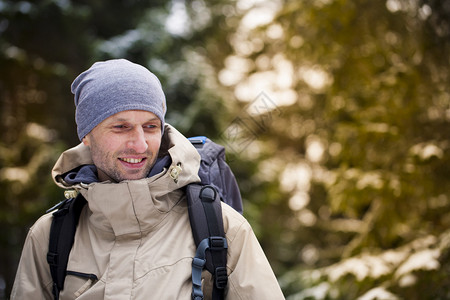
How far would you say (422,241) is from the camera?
163 inches

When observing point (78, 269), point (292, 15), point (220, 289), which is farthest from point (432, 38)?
point (78, 269)

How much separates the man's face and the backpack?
0.77 ft

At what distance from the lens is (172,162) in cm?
192

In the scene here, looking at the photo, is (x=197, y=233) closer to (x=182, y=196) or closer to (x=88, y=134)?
(x=182, y=196)

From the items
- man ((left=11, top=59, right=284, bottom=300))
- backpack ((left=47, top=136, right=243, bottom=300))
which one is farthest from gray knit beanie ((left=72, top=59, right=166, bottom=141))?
backpack ((left=47, top=136, right=243, bottom=300))

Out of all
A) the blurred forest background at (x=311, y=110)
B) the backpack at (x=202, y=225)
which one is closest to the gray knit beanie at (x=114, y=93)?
the backpack at (x=202, y=225)

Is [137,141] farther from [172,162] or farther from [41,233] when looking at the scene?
[41,233]

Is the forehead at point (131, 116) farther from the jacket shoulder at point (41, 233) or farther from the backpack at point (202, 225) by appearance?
the jacket shoulder at point (41, 233)

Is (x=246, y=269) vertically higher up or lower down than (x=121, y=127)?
lower down

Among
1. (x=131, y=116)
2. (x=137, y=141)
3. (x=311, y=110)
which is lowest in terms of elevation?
(x=137, y=141)

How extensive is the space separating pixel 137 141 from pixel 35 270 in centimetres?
77

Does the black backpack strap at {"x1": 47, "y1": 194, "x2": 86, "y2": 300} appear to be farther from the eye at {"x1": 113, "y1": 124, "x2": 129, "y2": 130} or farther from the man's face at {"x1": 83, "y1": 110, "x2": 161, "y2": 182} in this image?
the eye at {"x1": 113, "y1": 124, "x2": 129, "y2": 130}

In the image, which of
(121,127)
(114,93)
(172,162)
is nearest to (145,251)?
(172,162)

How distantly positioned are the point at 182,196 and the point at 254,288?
1.78 feet
